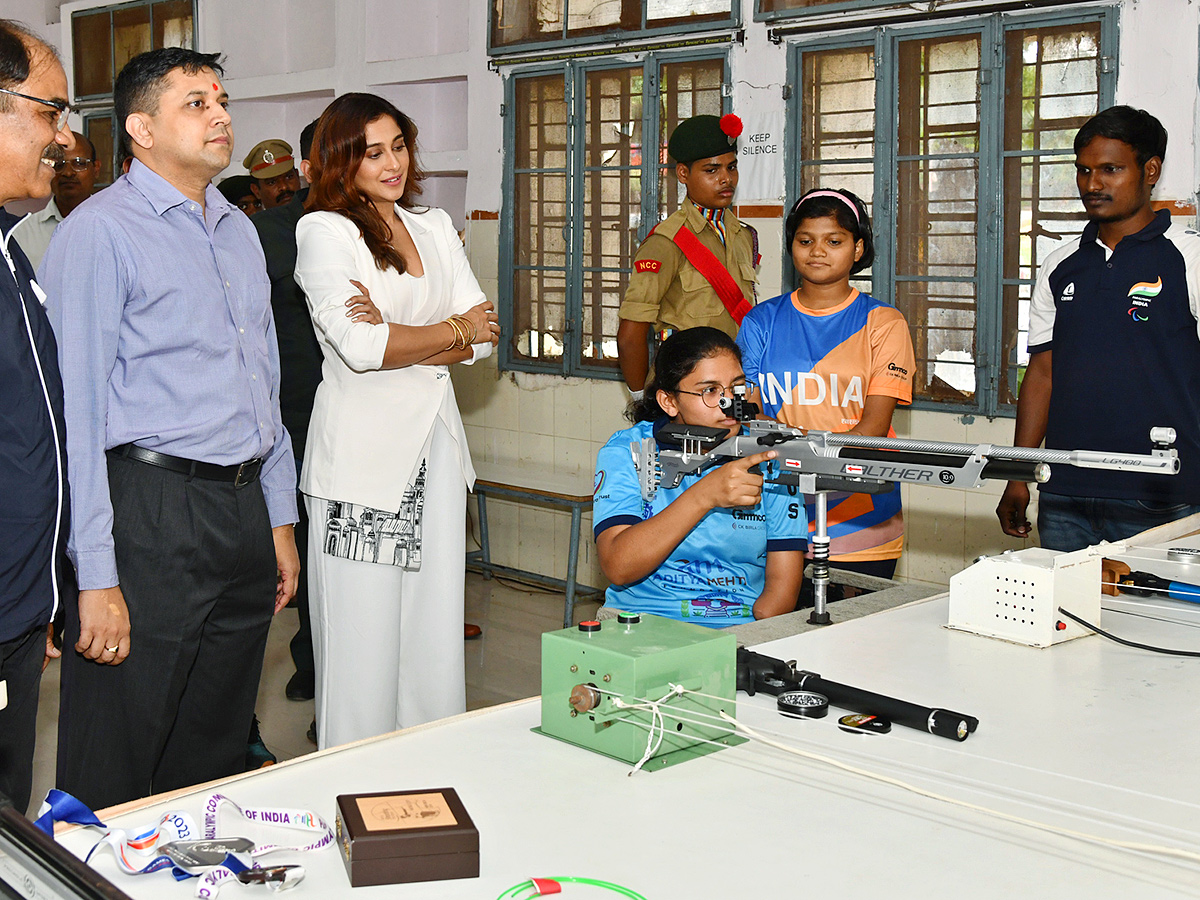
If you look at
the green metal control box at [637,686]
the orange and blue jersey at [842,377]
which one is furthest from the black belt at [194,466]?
the orange and blue jersey at [842,377]

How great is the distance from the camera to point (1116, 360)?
111 inches

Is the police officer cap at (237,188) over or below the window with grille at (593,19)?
below

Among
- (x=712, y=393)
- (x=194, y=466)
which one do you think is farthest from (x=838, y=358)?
(x=194, y=466)

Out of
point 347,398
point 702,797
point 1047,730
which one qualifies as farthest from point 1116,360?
point 702,797

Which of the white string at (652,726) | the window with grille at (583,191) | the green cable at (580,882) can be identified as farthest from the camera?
the window with grille at (583,191)

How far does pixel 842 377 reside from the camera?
9.11 feet

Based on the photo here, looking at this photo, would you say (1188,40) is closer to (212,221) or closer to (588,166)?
(588,166)

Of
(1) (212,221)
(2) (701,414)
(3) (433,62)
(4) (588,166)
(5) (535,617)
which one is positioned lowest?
(5) (535,617)

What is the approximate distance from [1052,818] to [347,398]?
163 centimetres

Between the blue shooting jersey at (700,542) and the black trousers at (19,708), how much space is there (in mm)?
1022

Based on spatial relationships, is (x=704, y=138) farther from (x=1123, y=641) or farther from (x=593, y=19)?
(x=1123, y=641)

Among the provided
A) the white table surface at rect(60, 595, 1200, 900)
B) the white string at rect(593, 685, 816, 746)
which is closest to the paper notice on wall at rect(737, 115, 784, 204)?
the white table surface at rect(60, 595, 1200, 900)

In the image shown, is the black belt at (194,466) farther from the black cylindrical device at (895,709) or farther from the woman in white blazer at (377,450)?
the black cylindrical device at (895,709)

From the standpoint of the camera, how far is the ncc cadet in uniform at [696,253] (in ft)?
13.1
